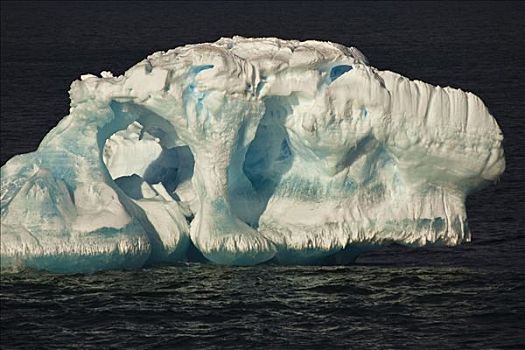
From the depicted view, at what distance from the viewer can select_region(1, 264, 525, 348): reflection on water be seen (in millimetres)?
30297

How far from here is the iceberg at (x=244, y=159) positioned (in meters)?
32.7

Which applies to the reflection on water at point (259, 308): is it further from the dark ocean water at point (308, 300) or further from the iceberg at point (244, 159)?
the iceberg at point (244, 159)

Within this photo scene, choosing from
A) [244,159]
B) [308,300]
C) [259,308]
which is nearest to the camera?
[259,308]

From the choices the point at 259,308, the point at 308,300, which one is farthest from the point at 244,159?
the point at 259,308

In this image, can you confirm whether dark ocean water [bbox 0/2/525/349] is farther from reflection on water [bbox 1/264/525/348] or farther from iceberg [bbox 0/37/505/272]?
iceberg [bbox 0/37/505/272]

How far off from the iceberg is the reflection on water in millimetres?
506

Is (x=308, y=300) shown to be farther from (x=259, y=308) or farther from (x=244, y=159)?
(x=244, y=159)

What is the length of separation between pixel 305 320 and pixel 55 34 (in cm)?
6917

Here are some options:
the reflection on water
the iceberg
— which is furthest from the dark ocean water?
the iceberg

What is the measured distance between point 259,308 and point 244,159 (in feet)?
12.6

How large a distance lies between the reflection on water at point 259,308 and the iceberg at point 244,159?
506 mm

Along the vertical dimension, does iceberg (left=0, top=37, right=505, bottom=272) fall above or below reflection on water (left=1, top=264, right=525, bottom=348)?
above

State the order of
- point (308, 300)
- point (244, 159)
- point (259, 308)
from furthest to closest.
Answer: point (244, 159) → point (308, 300) → point (259, 308)

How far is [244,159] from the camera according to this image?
34.3m
